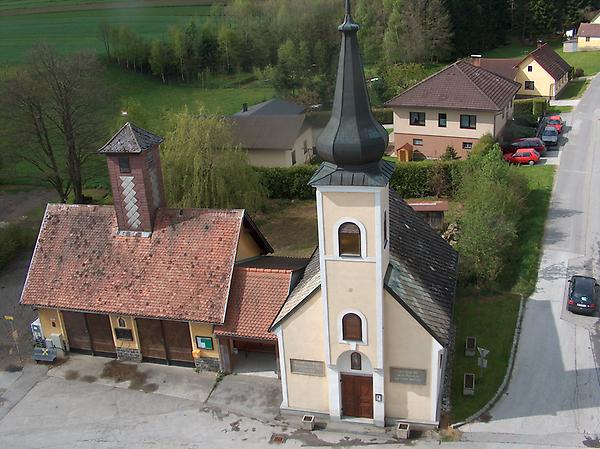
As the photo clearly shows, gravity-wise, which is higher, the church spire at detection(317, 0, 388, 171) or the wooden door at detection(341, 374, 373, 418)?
the church spire at detection(317, 0, 388, 171)

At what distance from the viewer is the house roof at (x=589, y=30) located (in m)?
87.4

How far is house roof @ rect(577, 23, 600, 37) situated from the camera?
287 ft

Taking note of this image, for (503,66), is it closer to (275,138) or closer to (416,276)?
(275,138)

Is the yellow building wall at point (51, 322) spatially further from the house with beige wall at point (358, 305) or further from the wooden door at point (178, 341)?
the house with beige wall at point (358, 305)

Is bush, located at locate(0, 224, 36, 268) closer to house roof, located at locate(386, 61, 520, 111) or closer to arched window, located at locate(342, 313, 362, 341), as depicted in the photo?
arched window, located at locate(342, 313, 362, 341)

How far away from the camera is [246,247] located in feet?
92.5

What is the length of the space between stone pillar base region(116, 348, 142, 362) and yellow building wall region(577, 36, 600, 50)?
8191cm

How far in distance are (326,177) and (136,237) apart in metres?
11.1

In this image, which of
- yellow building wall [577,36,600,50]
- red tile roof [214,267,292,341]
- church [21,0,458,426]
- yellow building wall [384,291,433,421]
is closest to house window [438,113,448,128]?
church [21,0,458,426]

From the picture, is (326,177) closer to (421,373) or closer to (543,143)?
(421,373)


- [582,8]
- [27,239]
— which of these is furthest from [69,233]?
[582,8]

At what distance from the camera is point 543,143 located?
4975cm

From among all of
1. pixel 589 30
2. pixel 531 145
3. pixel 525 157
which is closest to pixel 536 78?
pixel 531 145

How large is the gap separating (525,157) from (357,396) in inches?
1207
